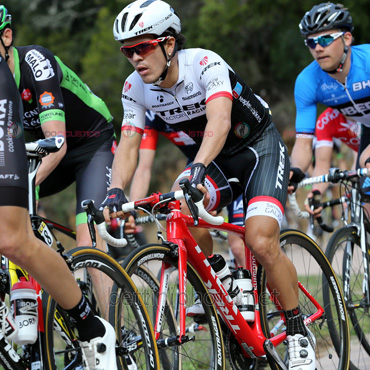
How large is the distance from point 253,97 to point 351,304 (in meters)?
1.92

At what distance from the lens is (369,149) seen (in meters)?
5.95

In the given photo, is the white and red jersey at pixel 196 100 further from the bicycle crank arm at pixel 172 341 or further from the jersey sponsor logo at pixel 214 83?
the bicycle crank arm at pixel 172 341

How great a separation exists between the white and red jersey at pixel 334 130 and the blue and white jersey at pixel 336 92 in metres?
1.58

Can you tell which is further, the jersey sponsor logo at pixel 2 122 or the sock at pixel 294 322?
the sock at pixel 294 322

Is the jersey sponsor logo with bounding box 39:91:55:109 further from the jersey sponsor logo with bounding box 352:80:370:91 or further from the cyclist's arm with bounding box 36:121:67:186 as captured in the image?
the jersey sponsor logo with bounding box 352:80:370:91

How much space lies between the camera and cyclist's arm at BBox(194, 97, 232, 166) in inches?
161

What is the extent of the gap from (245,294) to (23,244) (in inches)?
71.7

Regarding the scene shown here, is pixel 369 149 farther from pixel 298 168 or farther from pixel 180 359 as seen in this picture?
pixel 180 359

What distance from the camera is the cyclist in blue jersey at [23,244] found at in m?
3.30

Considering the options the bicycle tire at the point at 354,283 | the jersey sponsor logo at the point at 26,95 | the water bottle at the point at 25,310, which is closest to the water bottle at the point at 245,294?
the bicycle tire at the point at 354,283

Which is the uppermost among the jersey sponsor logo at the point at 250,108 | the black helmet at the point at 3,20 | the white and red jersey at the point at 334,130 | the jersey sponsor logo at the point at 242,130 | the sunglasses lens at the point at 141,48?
the black helmet at the point at 3,20

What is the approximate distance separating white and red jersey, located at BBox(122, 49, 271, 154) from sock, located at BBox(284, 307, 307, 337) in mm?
1143

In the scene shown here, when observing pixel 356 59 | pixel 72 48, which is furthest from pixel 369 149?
pixel 72 48

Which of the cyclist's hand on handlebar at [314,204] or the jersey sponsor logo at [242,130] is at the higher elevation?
the jersey sponsor logo at [242,130]
